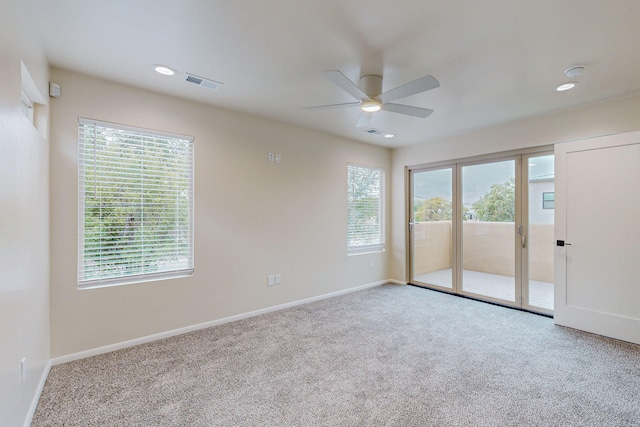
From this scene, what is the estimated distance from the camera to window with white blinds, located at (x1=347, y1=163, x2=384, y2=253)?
16.8 ft

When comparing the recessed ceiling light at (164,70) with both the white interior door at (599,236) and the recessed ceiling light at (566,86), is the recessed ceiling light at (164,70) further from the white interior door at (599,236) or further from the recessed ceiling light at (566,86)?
the white interior door at (599,236)

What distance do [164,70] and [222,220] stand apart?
170 cm

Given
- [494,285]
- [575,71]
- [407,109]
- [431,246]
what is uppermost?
[575,71]

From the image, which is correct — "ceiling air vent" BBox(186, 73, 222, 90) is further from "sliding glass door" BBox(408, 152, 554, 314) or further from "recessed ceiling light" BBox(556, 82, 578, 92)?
"sliding glass door" BBox(408, 152, 554, 314)

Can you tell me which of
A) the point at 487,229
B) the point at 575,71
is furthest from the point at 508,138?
the point at 575,71

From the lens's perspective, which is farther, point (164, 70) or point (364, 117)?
point (364, 117)

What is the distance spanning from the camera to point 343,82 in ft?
7.43

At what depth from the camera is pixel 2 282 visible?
1.45m

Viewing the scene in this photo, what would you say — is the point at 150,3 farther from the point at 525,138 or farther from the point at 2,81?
the point at 525,138

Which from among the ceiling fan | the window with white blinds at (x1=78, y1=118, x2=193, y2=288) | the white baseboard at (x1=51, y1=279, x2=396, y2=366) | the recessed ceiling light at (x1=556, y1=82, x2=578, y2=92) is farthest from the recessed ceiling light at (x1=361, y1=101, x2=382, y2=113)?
the white baseboard at (x1=51, y1=279, x2=396, y2=366)

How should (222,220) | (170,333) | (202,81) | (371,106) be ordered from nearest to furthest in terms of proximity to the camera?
(371,106) → (202,81) → (170,333) → (222,220)

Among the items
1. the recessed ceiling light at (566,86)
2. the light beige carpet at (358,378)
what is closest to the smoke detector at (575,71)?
the recessed ceiling light at (566,86)

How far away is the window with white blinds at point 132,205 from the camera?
280 cm

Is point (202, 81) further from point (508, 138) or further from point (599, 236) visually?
point (599, 236)
